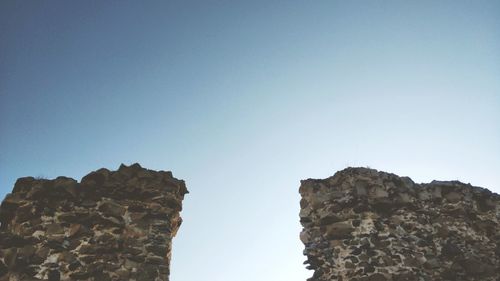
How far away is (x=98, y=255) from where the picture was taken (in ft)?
21.6

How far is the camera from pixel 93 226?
6883 mm

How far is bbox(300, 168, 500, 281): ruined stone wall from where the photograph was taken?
23.0 ft

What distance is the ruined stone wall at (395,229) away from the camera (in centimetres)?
702

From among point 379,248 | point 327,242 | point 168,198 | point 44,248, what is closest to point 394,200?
point 379,248

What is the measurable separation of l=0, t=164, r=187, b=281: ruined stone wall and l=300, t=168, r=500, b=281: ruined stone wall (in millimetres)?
2610

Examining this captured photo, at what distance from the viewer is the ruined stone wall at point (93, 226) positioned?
6.48m

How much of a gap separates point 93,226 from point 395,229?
5.21 metres

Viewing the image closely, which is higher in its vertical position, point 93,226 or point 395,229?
point 93,226

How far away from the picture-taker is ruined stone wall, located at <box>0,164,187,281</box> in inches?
255

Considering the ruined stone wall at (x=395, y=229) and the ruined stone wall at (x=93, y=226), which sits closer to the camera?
the ruined stone wall at (x=93, y=226)

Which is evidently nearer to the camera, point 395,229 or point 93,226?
point 93,226

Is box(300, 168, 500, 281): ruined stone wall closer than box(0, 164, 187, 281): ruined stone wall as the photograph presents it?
No

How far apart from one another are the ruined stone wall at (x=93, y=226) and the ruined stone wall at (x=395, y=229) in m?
2.61

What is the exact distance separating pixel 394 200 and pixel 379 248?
1.07 metres
